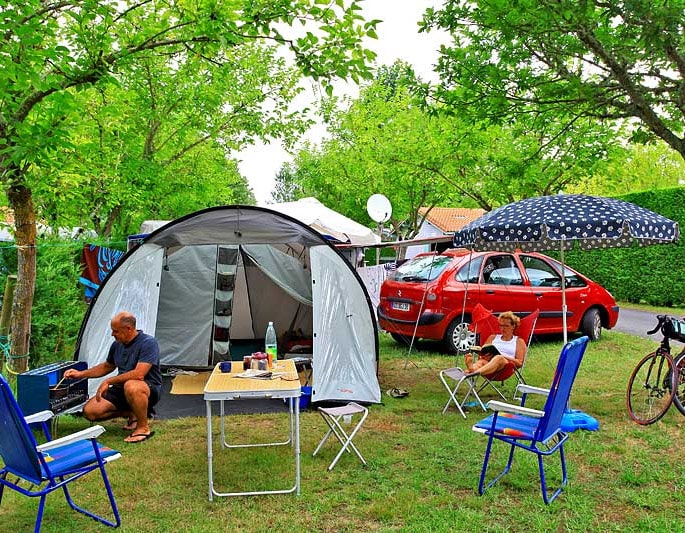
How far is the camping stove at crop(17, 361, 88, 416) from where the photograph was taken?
4773mm

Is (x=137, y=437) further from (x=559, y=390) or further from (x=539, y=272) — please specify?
(x=539, y=272)

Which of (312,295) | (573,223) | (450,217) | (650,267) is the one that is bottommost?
(650,267)

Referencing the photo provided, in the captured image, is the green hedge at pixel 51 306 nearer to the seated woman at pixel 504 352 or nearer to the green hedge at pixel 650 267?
the seated woman at pixel 504 352

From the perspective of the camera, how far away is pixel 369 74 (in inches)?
176

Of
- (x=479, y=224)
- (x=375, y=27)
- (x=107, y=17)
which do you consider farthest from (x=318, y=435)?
(x=107, y=17)

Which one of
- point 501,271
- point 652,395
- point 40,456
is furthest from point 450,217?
point 40,456

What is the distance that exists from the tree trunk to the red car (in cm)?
489

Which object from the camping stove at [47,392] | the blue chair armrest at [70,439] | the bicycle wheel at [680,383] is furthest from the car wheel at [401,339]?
the blue chair armrest at [70,439]

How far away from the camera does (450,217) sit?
30328mm

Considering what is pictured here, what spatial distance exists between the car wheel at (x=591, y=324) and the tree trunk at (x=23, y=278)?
793 cm

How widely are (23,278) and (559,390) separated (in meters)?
4.79

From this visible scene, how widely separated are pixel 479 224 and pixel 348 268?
4.92 ft

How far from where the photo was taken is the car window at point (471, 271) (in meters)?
8.52

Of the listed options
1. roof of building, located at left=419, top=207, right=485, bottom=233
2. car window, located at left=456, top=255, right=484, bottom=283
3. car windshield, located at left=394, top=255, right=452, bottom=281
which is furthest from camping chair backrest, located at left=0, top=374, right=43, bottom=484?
roof of building, located at left=419, top=207, right=485, bottom=233
